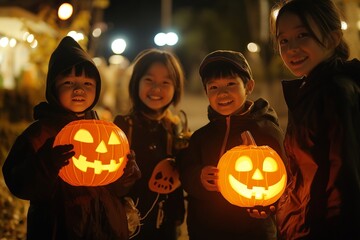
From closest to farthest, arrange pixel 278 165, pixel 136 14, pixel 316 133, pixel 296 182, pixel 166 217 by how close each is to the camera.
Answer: pixel 316 133
pixel 296 182
pixel 278 165
pixel 166 217
pixel 136 14

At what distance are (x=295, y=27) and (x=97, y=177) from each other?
5.91 feet

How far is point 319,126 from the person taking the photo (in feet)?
8.62

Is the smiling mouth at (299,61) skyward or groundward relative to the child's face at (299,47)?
groundward

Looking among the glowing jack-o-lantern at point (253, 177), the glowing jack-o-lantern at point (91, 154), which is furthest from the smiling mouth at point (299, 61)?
the glowing jack-o-lantern at point (91, 154)

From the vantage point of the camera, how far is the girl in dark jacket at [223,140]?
356 cm

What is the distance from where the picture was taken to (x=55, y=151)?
3074mm

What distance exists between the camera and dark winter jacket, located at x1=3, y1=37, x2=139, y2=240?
3104 millimetres

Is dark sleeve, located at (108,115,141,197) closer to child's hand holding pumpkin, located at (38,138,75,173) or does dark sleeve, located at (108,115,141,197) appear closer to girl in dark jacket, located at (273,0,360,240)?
child's hand holding pumpkin, located at (38,138,75,173)

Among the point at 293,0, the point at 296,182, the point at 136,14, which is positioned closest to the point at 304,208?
the point at 296,182

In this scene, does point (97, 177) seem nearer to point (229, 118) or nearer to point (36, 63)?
point (229, 118)

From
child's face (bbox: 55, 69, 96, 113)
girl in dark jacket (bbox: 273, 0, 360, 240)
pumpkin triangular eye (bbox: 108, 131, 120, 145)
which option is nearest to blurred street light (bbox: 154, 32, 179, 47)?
child's face (bbox: 55, 69, 96, 113)

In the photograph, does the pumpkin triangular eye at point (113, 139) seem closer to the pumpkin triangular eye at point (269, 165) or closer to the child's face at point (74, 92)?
the child's face at point (74, 92)

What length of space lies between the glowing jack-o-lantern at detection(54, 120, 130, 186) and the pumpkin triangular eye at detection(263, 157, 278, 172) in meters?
1.09

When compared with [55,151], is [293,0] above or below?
above
